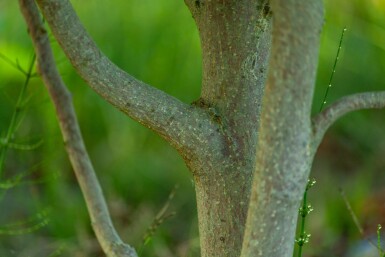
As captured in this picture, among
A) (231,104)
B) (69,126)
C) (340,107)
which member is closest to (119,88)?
(231,104)

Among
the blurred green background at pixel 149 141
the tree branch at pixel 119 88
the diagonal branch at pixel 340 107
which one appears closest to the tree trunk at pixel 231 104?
the tree branch at pixel 119 88

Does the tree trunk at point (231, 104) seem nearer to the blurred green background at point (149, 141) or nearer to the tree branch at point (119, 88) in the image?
the tree branch at point (119, 88)

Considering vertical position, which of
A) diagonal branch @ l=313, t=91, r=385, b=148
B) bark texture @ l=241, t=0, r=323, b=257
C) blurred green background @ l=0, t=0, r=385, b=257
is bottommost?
bark texture @ l=241, t=0, r=323, b=257

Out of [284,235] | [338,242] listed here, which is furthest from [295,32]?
[338,242]

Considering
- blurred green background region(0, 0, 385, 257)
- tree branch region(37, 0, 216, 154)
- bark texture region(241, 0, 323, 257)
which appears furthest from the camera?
blurred green background region(0, 0, 385, 257)

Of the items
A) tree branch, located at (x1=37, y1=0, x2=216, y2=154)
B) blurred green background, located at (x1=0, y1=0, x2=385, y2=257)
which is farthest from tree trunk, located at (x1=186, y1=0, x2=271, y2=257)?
blurred green background, located at (x1=0, y1=0, x2=385, y2=257)

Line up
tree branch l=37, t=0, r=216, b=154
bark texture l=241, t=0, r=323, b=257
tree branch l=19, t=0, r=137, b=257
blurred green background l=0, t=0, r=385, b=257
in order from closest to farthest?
bark texture l=241, t=0, r=323, b=257
tree branch l=37, t=0, r=216, b=154
tree branch l=19, t=0, r=137, b=257
blurred green background l=0, t=0, r=385, b=257

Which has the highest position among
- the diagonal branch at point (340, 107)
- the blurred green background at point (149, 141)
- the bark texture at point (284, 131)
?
the blurred green background at point (149, 141)

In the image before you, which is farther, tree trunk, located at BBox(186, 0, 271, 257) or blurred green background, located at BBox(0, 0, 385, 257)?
blurred green background, located at BBox(0, 0, 385, 257)

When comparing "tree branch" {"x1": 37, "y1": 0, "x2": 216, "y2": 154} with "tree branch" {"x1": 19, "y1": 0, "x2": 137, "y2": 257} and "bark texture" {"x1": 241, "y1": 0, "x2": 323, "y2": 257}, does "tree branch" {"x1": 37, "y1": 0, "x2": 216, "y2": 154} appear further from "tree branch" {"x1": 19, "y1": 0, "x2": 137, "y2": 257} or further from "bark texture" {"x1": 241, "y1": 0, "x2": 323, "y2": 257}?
"tree branch" {"x1": 19, "y1": 0, "x2": 137, "y2": 257}
